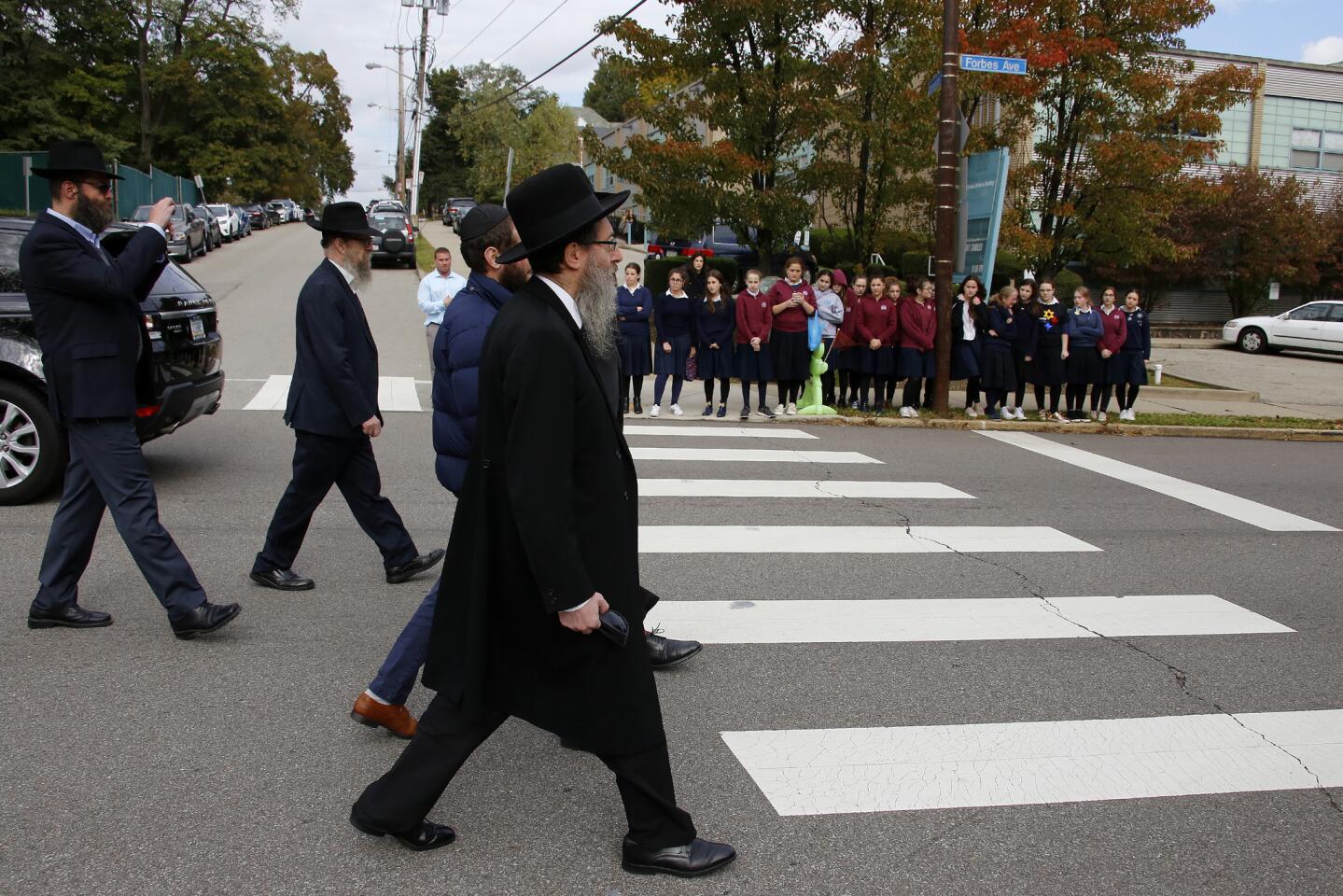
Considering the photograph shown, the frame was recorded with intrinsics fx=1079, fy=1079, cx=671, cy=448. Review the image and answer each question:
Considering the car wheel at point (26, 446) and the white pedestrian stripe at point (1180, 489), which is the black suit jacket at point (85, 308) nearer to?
the car wheel at point (26, 446)

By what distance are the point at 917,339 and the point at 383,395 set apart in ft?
21.7

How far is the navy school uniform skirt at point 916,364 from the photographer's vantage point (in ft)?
44.0

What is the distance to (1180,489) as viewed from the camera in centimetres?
959

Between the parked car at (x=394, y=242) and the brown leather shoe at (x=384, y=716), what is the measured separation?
91.8 feet

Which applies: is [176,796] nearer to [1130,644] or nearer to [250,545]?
[250,545]

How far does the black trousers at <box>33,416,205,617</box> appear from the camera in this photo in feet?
15.3

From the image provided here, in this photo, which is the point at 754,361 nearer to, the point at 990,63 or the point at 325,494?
the point at 990,63

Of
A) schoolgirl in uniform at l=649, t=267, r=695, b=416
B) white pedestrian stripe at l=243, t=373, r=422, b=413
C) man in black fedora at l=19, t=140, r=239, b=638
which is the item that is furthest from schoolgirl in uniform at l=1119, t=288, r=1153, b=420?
man in black fedora at l=19, t=140, r=239, b=638

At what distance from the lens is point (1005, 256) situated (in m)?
24.6

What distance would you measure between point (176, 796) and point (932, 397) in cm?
Answer: 1205

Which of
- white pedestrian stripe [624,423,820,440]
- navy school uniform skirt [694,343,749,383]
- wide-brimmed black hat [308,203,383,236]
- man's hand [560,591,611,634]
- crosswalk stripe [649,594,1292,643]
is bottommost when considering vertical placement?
crosswalk stripe [649,594,1292,643]

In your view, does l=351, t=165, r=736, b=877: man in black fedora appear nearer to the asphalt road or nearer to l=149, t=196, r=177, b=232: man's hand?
the asphalt road

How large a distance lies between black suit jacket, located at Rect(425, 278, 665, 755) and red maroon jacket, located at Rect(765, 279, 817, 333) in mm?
9904

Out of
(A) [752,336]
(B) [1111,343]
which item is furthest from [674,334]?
(B) [1111,343]
